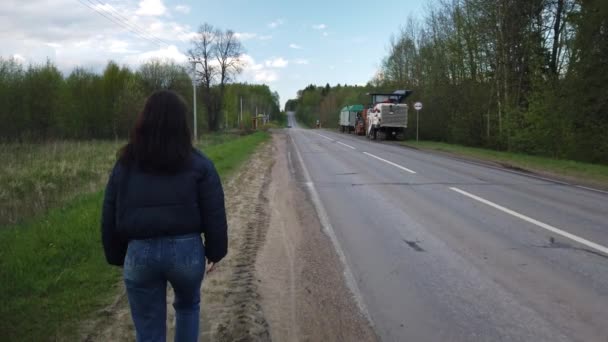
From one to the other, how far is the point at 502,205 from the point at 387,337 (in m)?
6.68

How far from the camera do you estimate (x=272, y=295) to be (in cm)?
506

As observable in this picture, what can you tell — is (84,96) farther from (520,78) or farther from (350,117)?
(520,78)

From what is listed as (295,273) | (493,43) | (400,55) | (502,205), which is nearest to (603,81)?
(493,43)

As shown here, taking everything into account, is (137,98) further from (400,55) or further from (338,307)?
(338,307)

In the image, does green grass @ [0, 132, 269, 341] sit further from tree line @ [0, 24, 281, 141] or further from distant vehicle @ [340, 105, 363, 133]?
distant vehicle @ [340, 105, 363, 133]

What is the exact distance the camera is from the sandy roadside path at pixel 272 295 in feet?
13.6

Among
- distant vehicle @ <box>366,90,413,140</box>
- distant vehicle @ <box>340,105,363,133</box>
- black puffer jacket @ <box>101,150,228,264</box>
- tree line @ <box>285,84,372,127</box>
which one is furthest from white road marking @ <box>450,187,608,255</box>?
tree line @ <box>285,84,372,127</box>

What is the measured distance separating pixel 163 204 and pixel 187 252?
31 centimetres

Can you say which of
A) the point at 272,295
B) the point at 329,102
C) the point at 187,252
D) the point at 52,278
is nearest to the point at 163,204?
the point at 187,252

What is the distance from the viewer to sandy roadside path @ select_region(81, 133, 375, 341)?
4.14 m

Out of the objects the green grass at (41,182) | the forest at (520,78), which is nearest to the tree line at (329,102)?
the forest at (520,78)

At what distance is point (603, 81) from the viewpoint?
19.0 metres

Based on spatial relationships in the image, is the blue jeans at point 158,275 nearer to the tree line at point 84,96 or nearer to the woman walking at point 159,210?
the woman walking at point 159,210

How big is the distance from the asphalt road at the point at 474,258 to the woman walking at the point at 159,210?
2026mm
